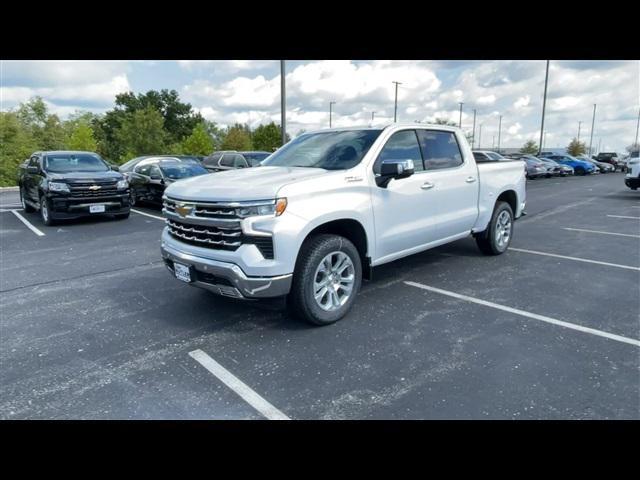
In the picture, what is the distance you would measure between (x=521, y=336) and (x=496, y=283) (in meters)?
1.63

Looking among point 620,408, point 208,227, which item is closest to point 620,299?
point 620,408

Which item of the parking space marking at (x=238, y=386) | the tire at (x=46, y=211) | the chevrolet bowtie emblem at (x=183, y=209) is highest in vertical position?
the chevrolet bowtie emblem at (x=183, y=209)

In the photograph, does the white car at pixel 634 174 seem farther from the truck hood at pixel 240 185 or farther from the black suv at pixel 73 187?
the black suv at pixel 73 187

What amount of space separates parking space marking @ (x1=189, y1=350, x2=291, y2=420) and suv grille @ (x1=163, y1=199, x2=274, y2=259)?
36.6 inches

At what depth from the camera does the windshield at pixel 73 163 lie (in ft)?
34.3

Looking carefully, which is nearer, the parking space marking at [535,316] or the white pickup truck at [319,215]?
the white pickup truck at [319,215]

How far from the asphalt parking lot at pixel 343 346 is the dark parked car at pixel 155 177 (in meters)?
6.04

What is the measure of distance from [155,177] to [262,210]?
10.1 meters

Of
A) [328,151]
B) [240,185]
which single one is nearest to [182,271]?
[240,185]

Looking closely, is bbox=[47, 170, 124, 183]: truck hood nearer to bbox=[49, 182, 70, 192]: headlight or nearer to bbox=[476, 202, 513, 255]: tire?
bbox=[49, 182, 70, 192]: headlight

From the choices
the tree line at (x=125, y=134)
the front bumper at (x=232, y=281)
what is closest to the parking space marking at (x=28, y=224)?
the front bumper at (x=232, y=281)

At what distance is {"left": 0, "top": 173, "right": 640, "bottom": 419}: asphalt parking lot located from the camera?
2883mm
